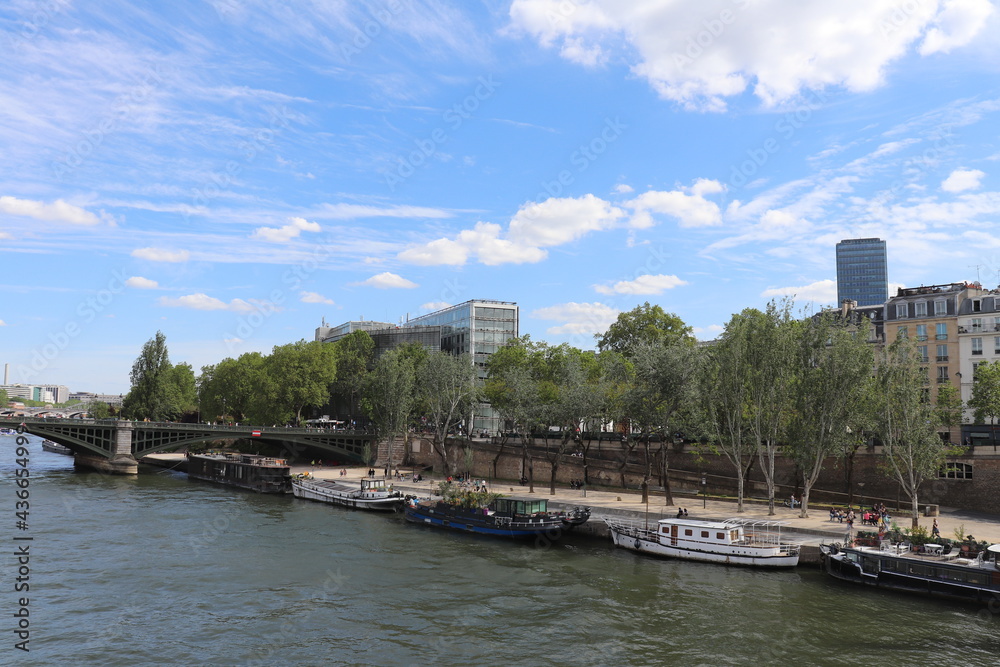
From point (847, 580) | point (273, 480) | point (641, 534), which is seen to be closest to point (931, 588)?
point (847, 580)

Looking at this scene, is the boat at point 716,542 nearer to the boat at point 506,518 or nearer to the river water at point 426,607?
the river water at point 426,607

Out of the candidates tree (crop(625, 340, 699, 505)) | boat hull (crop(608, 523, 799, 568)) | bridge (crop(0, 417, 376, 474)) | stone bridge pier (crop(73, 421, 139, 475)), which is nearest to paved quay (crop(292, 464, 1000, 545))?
boat hull (crop(608, 523, 799, 568))

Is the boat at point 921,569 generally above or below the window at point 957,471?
below

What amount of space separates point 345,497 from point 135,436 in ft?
128

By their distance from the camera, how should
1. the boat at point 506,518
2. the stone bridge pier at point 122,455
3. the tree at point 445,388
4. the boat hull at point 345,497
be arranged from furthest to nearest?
the stone bridge pier at point 122,455 → the tree at point 445,388 → the boat hull at point 345,497 → the boat at point 506,518

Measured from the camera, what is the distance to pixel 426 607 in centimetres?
3206

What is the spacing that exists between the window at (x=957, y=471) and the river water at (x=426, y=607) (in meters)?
24.2

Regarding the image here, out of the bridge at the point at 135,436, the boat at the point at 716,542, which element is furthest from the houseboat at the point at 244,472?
the boat at the point at 716,542

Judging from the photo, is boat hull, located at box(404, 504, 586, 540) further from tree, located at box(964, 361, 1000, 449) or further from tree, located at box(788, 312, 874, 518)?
tree, located at box(964, 361, 1000, 449)

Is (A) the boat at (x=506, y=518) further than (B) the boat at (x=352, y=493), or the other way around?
(B) the boat at (x=352, y=493)

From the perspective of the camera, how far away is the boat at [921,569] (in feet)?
111

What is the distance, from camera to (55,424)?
8144 cm

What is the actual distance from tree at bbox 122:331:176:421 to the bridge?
19548mm

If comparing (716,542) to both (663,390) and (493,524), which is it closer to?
(493,524)
